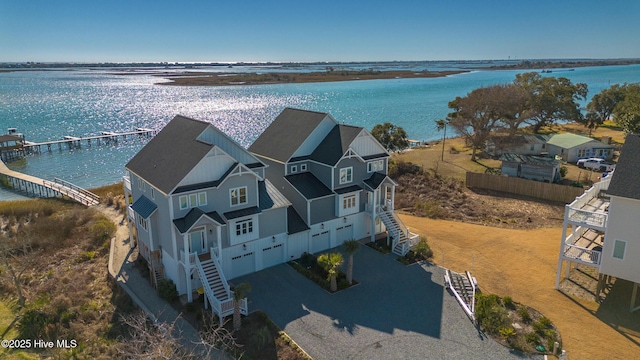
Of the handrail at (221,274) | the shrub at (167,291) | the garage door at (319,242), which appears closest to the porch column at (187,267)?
the shrub at (167,291)

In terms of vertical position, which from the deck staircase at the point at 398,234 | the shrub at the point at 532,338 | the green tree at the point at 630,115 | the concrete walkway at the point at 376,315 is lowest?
the concrete walkway at the point at 376,315

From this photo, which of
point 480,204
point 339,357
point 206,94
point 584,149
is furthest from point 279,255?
point 206,94

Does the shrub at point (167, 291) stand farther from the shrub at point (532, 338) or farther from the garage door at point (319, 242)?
the shrub at point (532, 338)

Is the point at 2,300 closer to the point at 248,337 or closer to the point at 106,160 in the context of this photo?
the point at 248,337

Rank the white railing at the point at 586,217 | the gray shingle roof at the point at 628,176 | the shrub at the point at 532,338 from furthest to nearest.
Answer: the white railing at the point at 586,217
the gray shingle roof at the point at 628,176
the shrub at the point at 532,338

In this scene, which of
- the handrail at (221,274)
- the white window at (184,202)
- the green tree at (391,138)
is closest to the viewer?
the handrail at (221,274)

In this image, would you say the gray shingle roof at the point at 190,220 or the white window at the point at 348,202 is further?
the white window at the point at 348,202
